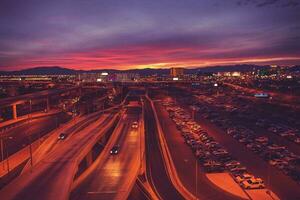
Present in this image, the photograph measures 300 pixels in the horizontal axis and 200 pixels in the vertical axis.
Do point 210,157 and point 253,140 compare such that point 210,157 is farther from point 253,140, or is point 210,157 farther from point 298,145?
point 298,145

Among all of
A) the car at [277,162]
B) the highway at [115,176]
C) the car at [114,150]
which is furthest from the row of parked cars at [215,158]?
the car at [114,150]

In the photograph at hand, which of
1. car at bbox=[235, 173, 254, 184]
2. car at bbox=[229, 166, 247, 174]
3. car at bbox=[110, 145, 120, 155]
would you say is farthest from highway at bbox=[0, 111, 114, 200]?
car at bbox=[229, 166, 247, 174]

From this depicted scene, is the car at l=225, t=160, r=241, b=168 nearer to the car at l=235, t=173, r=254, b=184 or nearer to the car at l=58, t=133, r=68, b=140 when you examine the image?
the car at l=235, t=173, r=254, b=184

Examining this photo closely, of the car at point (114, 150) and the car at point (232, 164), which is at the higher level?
the car at point (114, 150)

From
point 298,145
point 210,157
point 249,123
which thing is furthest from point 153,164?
point 249,123

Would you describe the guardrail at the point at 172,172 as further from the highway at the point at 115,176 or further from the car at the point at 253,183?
the car at the point at 253,183
